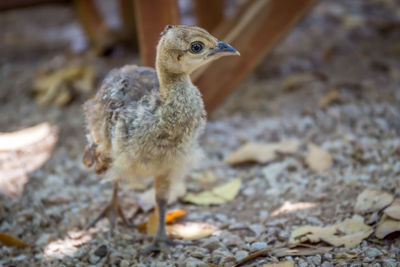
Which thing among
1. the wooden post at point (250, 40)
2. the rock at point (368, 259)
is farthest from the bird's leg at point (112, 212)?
the rock at point (368, 259)

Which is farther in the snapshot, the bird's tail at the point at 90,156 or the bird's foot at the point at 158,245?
the bird's tail at the point at 90,156

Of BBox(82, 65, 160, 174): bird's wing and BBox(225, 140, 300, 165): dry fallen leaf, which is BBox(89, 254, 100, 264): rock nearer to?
BBox(82, 65, 160, 174): bird's wing

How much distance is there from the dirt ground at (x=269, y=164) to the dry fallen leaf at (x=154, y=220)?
0.23ft

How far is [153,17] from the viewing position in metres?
3.28

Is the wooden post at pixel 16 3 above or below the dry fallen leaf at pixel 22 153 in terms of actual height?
above

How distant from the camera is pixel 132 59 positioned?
5.13 m

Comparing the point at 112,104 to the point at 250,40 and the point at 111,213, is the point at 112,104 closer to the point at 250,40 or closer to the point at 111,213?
the point at 111,213

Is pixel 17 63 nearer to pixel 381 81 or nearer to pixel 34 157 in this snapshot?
pixel 34 157

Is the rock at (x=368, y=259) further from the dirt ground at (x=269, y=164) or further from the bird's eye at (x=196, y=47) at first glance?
the bird's eye at (x=196, y=47)

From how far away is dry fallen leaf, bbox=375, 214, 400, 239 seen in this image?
7.51ft

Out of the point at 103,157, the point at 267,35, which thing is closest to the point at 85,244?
the point at 103,157

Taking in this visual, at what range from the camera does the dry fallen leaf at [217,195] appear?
10.0 feet

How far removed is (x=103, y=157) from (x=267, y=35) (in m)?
1.88

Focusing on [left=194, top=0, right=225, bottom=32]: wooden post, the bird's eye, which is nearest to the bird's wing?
the bird's eye
